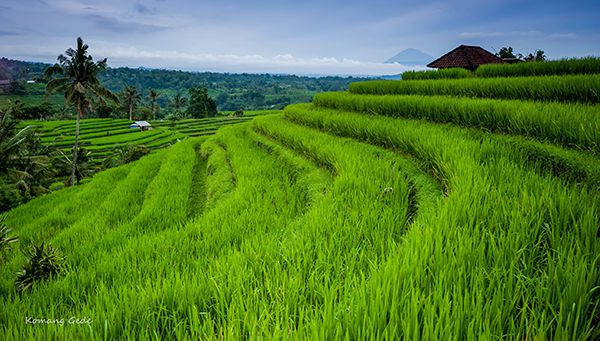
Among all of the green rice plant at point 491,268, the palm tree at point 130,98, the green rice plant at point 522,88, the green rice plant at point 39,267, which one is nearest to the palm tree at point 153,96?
the palm tree at point 130,98

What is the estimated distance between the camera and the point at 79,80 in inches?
714

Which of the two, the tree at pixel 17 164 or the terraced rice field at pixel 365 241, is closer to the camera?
the terraced rice field at pixel 365 241

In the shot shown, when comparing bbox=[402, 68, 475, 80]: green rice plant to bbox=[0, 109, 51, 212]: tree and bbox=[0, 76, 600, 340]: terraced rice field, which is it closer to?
bbox=[0, 76, 600, 340]: terraced rice field

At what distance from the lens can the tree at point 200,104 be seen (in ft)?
189

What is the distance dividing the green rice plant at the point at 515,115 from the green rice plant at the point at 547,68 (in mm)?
2489

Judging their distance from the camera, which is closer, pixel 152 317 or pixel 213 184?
pixel 152 317

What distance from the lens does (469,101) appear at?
21.3ft

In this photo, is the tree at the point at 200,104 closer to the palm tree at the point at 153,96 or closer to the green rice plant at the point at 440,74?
the palm tree at the point at 153,96

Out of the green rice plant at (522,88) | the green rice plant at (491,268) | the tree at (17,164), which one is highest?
the green rice plant at (522,88)

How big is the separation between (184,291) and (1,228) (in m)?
7.63

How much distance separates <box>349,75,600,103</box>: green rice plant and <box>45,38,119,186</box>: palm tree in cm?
1718

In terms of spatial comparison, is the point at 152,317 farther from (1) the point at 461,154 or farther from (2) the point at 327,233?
(1) the point at 461,154

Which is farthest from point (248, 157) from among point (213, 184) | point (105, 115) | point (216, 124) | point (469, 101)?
point (105, 115)

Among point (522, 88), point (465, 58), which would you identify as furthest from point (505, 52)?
point (522, 88)
